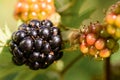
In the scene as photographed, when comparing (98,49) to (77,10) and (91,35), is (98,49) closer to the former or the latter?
(91,35)

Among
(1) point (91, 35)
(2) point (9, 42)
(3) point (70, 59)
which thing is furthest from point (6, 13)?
(1) point (91, 35)

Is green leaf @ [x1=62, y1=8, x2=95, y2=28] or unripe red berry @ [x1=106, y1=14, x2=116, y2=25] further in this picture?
green leaf @ [x1=62, y1=8, x2=95, y2=28]

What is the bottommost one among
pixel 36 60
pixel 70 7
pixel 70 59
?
pixel 70 59

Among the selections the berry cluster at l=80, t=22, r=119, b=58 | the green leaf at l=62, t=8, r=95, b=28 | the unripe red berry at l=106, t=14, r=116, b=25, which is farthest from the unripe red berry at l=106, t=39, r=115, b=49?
the green leaf at l=62, t=8, r=95, b=28

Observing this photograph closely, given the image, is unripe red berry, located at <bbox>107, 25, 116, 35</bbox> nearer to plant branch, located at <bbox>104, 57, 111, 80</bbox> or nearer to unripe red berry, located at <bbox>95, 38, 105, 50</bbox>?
unripe red berry, located at <bbox>95, 38, 105, 50</bbox>

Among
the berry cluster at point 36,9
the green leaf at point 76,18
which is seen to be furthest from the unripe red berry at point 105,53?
the berry cluster at point 36,9
